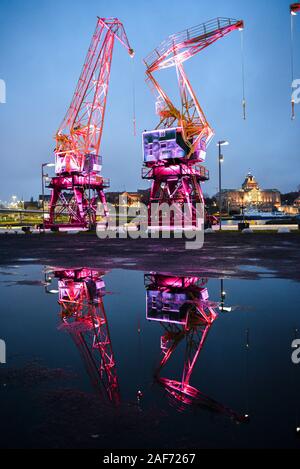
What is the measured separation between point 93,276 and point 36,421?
31.5 ft

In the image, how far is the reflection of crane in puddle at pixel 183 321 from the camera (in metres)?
4.05

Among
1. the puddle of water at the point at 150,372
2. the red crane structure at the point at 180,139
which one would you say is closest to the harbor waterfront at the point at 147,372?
the puddle of water at the point at 150,372

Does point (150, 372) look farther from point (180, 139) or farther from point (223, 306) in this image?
point (180, 139)

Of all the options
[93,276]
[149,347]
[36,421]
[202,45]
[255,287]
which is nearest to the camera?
[36,421]

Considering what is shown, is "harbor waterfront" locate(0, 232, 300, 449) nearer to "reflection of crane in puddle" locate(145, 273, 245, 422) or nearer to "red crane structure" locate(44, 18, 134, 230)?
"reflection of crane in puddle" locate(145, 273, 245, 422)

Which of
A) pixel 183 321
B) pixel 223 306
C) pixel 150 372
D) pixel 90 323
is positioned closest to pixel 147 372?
pixel 150 372

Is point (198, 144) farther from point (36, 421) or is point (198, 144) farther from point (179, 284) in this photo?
point (36, 421)

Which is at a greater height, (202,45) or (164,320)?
(202,45)

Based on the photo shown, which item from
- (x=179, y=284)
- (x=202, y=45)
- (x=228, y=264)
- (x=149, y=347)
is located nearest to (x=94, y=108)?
(x=202, y=45)

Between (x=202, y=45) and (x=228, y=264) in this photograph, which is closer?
(x=228, y=264)

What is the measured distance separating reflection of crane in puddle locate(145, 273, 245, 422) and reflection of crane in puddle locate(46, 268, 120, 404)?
2.35 ft

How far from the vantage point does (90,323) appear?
7.00 meters

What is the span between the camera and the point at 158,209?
51469 millimetres

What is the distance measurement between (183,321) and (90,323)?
70.8 inches
